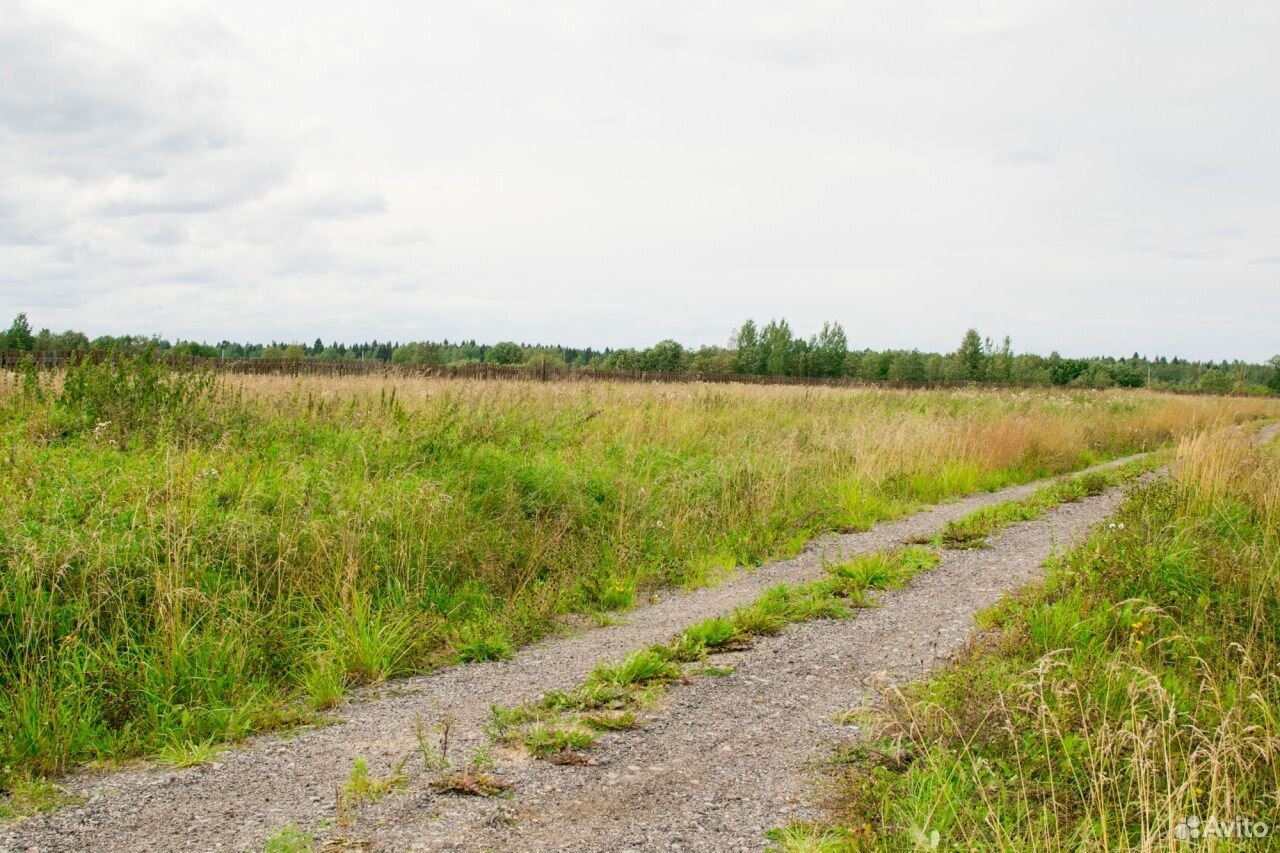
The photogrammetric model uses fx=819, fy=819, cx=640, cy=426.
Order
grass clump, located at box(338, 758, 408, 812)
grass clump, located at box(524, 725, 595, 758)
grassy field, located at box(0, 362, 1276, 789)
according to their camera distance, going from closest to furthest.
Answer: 1. grass clump, located at box(338, 758, 408, 812)
2. grass clump, located at box(524, 725, 595, 758)
3. grassy field, located at box(0, 362, 1276, 789)

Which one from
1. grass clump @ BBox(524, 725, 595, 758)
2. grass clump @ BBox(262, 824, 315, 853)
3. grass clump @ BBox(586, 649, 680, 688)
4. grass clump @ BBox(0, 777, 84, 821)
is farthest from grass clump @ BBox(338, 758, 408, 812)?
grass clump @ BBox(586, 649, 680, 688)

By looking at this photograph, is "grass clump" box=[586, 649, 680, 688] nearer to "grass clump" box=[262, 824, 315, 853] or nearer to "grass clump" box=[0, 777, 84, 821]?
"grass clump" box=[262, 824, 315, 853]

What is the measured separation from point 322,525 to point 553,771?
3.68 metres

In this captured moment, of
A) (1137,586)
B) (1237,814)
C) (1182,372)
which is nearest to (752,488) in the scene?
(1137,586)

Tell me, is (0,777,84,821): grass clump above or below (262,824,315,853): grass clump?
below

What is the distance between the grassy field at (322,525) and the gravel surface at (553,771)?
1.47ft

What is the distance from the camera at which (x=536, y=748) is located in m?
4.29

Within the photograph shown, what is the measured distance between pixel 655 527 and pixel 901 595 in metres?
3.05

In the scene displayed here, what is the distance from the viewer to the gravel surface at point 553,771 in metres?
3.52

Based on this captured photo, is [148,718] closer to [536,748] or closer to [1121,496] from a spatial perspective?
[536,748]

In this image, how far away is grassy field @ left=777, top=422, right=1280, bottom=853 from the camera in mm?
3391

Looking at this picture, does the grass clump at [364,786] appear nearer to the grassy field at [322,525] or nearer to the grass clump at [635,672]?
the grassy field at [322,525]

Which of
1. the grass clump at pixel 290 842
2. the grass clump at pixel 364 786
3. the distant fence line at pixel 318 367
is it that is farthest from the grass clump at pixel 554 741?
the distant fence line at pixel 318 367

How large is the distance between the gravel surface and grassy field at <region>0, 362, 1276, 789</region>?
447mm
